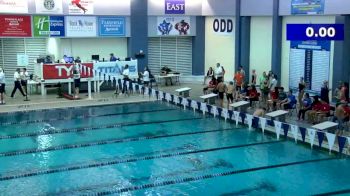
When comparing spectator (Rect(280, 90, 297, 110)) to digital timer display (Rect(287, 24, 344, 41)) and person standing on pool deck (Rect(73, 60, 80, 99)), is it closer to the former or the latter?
digital timer display (Rect(287, 24, 344, 41))

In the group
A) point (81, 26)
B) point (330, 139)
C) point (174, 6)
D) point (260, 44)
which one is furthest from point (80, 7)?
point (330, 139)

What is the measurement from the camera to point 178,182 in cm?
1032

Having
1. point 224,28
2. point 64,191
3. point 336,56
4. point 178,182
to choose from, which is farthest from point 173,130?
point 224,28

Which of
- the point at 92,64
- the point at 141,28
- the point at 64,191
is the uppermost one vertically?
the point at 141,28

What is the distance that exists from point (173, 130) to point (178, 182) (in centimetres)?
483

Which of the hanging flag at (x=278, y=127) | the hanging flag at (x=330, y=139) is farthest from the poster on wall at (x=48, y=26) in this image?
the hanging flag at (x=330, y=139)

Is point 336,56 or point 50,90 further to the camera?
point 50,90

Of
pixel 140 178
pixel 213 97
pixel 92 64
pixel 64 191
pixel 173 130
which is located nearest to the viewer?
pixel 64 191

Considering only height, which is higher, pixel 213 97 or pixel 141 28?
pixel 141 28

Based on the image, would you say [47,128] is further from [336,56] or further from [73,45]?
[336,56]

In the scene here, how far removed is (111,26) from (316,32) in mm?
9903

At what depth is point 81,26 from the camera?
22.5 meters

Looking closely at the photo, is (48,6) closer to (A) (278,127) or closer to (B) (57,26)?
(B) (57,26)

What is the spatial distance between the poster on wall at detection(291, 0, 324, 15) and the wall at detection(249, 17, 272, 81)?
74.0 inches
